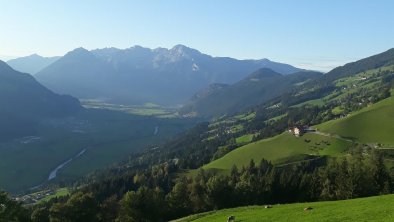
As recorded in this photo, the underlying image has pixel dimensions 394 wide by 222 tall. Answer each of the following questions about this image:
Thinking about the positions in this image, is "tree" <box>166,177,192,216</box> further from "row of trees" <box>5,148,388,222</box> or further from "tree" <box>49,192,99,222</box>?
"tree" <box>49,192,99,222</box>

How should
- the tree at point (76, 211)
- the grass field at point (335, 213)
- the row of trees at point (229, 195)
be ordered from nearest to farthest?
the grass field at point (335, 213), the row of trees at point (229, 195), the tree at point (76, 211)

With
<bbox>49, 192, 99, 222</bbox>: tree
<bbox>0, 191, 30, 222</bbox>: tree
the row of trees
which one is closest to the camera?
<bbox>0, 191, 30, 222</bbox>: tree

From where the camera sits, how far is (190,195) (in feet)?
399

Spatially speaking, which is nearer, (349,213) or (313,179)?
(349,213)

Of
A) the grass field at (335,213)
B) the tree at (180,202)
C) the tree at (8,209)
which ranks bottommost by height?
the tree at (180,202)

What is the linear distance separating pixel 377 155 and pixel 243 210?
61098 millimetres

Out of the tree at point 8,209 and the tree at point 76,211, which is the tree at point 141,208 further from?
the tree at point 8,209

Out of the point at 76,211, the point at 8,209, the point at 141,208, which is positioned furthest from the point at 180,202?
the point at 8,209

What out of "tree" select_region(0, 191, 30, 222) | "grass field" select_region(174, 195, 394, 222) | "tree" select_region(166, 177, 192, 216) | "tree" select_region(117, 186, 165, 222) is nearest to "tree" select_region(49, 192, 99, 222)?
"tree" select_region(117, 186, 165, 222)

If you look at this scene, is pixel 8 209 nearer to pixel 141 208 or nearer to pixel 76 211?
pixel 76 211

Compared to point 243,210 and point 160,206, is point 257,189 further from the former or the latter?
point 243,210

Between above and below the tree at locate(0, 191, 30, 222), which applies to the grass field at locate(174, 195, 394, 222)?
above

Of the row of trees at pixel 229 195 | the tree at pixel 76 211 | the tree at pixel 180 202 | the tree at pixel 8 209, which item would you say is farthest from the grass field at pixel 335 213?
the tree at pixel 76 211

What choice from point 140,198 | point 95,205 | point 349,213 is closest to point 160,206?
point 140,198
